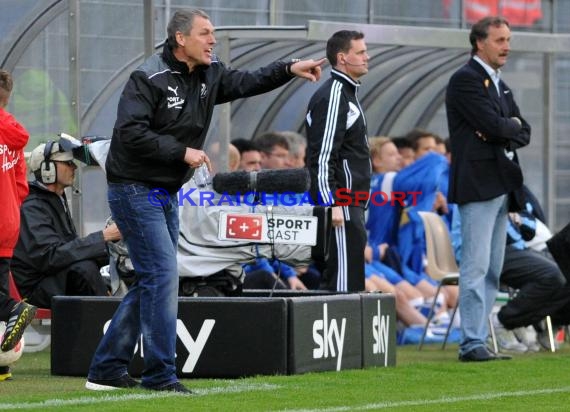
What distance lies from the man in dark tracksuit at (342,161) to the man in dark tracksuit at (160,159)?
7.71ft

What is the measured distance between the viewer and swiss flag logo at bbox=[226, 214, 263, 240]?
34.2ft

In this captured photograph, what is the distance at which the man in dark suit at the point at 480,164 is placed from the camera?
10.8 metres

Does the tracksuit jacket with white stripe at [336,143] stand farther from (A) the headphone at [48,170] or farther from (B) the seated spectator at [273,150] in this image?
(B) the seated spectator at [273,150]

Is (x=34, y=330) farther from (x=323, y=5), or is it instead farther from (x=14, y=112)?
(x=323, y=5)

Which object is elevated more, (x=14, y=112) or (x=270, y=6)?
(x=270, y=6)

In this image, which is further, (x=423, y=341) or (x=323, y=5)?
(x=323, y=5)

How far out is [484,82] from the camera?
10938 millimetres

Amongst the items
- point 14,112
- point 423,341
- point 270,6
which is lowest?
point 423,341

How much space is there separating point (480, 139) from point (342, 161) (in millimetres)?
959

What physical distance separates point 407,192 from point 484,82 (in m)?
3.97

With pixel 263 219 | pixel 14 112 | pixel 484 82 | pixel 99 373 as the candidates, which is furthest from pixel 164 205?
pixel 14 112

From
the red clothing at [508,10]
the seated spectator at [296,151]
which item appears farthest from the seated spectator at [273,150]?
the red clothing at [508,10]

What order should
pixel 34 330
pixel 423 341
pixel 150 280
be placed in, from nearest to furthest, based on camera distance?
pixel 150 280, pixel 34 330, pixel 423 341

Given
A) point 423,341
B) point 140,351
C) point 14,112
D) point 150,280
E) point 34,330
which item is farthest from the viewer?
point 423,341
